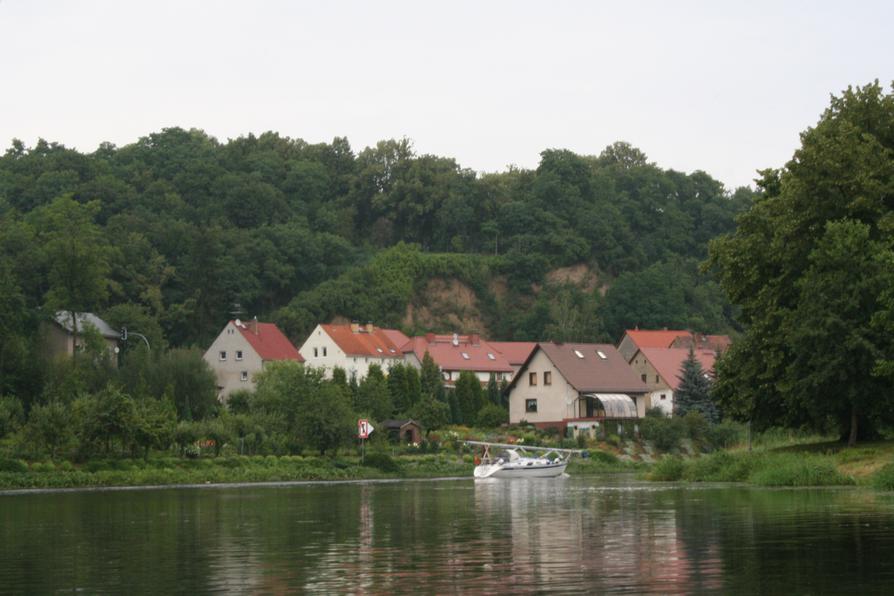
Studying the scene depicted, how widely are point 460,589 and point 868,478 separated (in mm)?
26708

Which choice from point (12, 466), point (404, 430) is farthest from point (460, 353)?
point (12, 466)

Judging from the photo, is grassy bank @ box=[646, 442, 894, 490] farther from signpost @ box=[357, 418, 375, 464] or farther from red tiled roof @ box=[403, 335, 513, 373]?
red tiled roof @ box=[403, 335, 513, 373]

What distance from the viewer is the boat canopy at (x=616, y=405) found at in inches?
4067

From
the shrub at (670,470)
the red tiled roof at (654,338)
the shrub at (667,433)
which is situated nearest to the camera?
the shrub at (670,470)

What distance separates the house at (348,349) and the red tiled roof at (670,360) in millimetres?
25030

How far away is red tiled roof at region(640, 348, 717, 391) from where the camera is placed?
124m

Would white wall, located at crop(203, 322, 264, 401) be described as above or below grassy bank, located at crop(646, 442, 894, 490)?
above

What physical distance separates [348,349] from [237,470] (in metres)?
65.9

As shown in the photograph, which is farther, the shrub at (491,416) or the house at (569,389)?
the house at (569,389)

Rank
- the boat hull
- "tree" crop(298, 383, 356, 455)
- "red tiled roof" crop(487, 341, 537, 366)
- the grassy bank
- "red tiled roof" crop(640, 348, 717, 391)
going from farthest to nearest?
1. "red tiled roof" crop(487, 341, 537, 366)
2. "red tiled roof" crop(640, 348, 717, 391)
3. "tree" crop(298, 383, 356, 455)
4. the boat hull
5. the grassy bank

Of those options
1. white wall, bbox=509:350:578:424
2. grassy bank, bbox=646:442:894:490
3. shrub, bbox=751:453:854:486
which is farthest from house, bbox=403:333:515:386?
shrub, bbox=751:453:854:486

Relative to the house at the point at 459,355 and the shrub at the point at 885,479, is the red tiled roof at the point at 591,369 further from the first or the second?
the shrub at the point at 885,479

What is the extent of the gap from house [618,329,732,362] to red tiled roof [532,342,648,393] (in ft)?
85.8

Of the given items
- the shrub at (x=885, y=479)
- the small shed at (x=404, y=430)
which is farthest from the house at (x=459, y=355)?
the shrub at (x=885, y=479)
